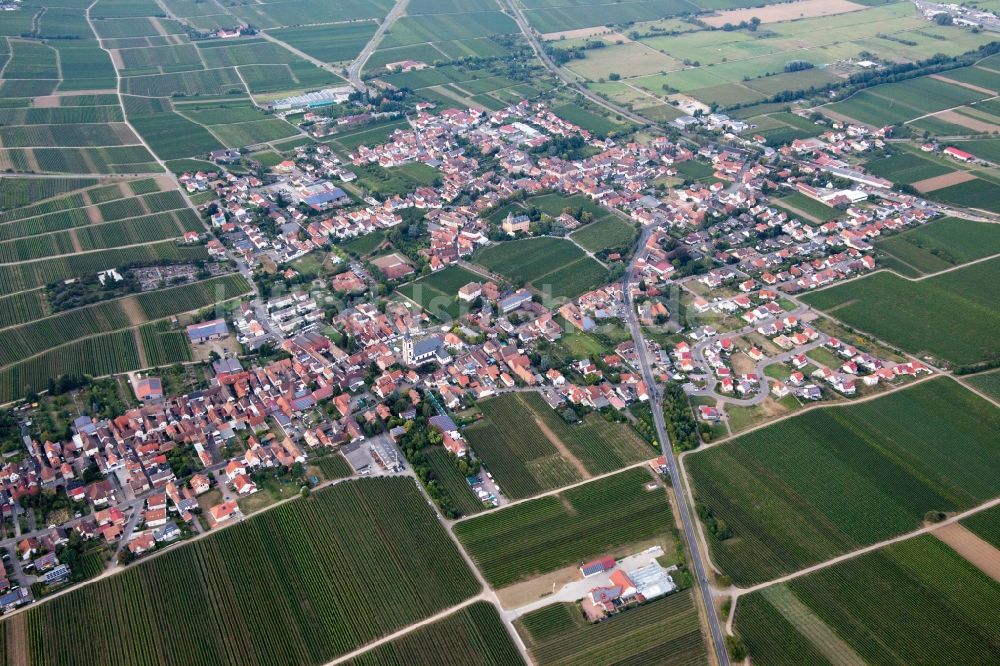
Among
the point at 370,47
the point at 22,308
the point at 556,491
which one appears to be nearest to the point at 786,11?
the point at 370,47

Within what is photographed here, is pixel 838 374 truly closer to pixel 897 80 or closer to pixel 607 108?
pixel 607 108

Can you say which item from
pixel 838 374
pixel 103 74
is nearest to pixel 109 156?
pixel 103 74

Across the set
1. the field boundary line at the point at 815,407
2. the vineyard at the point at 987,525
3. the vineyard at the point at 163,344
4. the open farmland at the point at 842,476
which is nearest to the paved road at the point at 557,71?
the field boundary line at the point at 815,407

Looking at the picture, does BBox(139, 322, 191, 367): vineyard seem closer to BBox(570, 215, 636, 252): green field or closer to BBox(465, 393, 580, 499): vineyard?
BBox(465, 393, 580, 499): vineyard

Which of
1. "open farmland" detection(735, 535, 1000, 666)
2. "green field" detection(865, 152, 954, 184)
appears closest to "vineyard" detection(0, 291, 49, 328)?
"open farmland" detection(735, 535, 1000, 666)

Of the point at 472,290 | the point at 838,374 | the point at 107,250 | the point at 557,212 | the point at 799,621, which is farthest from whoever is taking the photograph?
the point at 557,212

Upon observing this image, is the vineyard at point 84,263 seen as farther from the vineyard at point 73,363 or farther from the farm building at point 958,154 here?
the farm building at point 958,154
